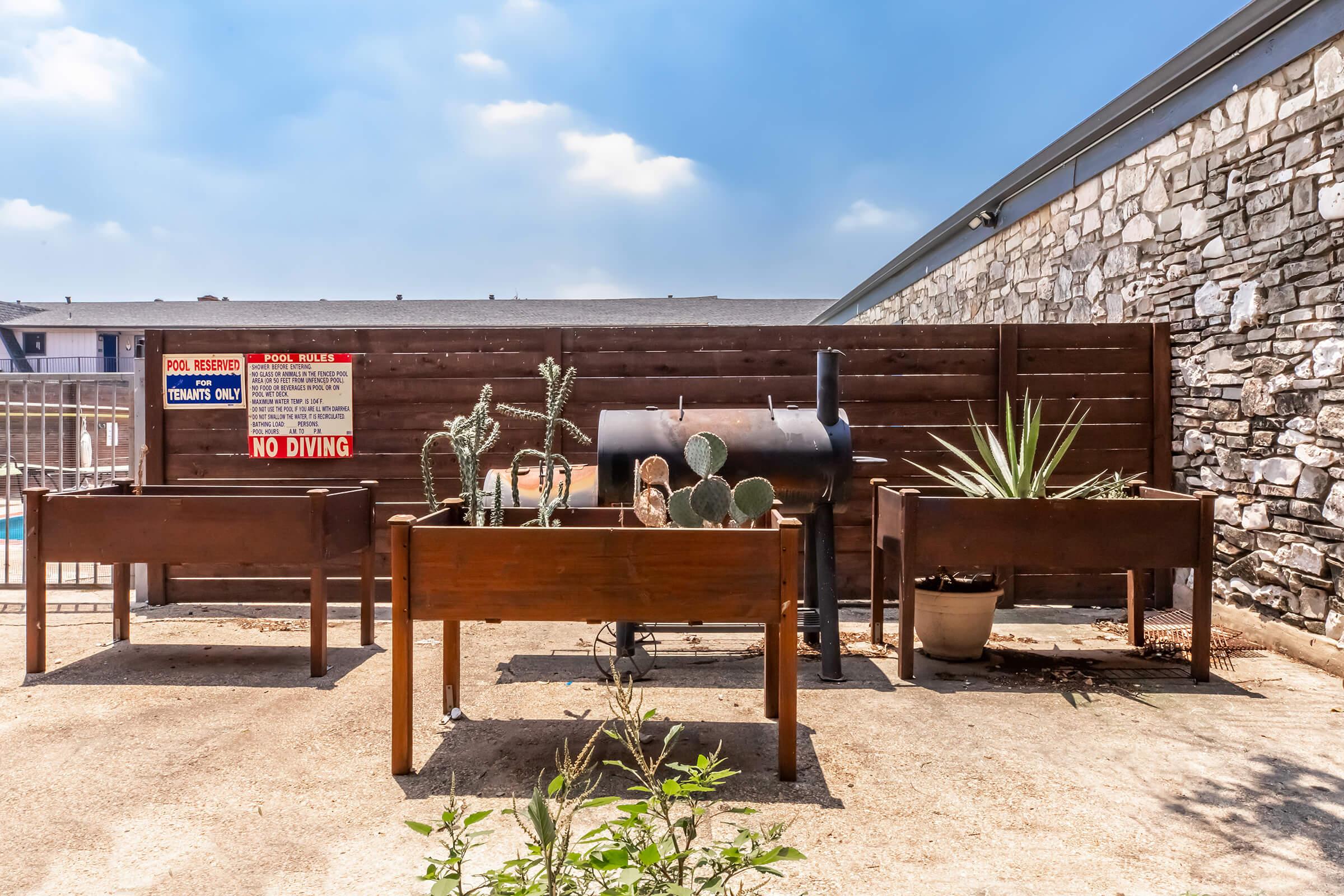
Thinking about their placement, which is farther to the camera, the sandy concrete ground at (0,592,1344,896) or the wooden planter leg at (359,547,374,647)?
the wooden planter leg at (359,547,374,647)

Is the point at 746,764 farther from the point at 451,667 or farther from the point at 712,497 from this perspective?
the point at 451,667

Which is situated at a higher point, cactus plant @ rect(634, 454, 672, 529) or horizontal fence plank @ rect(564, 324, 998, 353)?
horizontal fence plank @ rect(564, 324, 998, 353)

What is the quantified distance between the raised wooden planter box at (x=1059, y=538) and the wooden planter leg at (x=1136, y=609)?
20.5 inches

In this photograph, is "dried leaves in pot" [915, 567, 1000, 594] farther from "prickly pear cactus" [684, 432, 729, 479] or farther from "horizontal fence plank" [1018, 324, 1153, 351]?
"horizontal fence plank" [1018, 324, 1153, 351]

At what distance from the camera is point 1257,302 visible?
4.69m

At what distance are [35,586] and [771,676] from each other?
12.6 feet

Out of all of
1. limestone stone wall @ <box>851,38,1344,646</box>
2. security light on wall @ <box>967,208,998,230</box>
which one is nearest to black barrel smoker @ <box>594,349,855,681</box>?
limestone stone wall @ <box>851,38,1344,646</box>

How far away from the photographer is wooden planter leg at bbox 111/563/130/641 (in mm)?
4719

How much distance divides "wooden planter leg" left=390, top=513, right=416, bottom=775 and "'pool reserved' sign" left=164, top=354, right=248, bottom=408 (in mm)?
3606

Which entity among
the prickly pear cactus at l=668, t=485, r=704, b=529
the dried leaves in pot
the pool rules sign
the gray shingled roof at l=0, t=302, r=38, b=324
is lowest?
the dried leaves in pot

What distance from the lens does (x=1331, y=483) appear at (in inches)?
165

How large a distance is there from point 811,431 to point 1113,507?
162cm

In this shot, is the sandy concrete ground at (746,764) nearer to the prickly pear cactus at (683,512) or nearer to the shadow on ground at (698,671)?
the shadow on ground at (698,671)

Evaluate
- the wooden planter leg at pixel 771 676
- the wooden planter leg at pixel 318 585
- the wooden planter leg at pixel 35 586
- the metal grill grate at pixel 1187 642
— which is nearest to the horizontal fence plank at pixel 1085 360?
the metal grill grate at pixel 1187 642
